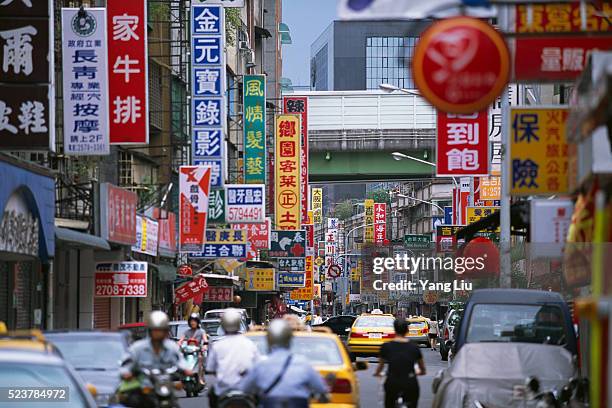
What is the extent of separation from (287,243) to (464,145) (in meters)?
36.0

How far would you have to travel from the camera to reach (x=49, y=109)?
23672 mm

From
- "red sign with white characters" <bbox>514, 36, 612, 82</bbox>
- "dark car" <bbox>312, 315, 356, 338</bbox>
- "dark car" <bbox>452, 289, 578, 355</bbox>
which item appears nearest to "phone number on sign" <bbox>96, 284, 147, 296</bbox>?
A: "dark car" <bbox>452, 289, 578, 355</bbox>

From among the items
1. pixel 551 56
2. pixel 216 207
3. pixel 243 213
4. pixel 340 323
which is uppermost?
pixel 551 56

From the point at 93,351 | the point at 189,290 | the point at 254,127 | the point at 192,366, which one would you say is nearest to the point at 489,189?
the point at 189,290

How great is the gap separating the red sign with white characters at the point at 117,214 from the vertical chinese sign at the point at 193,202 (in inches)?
182

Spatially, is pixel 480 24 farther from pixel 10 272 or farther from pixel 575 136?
pixel 10 272

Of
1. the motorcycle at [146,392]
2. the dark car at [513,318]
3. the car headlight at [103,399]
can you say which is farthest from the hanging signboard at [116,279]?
the motorcycle at [146,392]

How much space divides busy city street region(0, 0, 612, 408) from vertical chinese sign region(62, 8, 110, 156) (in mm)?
43

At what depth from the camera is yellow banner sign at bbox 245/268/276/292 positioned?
243ft

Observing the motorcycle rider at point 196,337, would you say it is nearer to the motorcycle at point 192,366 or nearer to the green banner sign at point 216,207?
the motorcycle at point 192,366

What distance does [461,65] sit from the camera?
37.6 feet

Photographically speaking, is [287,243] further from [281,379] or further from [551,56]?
[281,379]

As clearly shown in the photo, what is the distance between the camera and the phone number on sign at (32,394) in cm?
1230

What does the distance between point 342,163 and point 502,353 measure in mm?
41190
